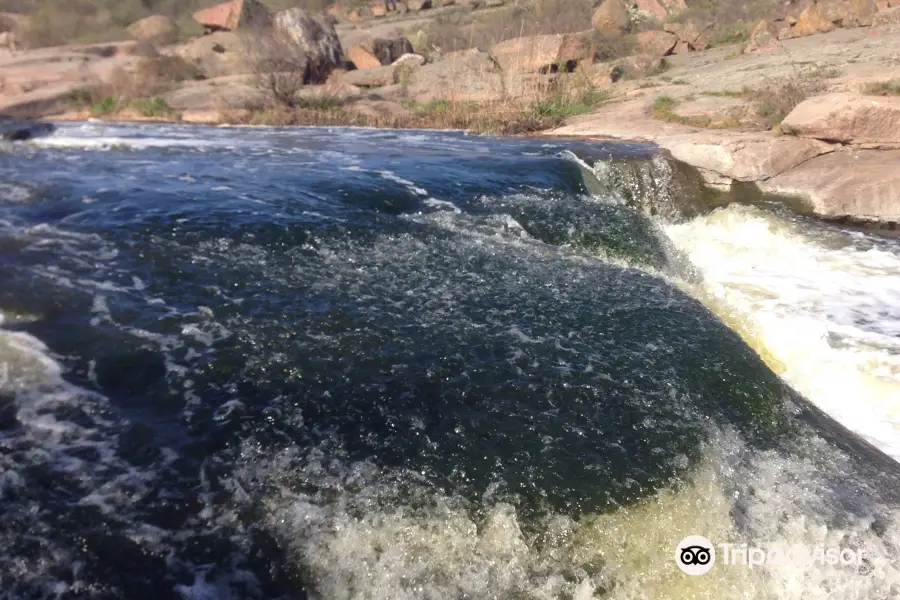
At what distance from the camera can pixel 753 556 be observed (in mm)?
2803

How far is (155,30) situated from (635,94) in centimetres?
2395

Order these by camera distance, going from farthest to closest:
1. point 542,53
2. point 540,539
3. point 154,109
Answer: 1. point 542,53
2. point 154,109
3. point 540,539

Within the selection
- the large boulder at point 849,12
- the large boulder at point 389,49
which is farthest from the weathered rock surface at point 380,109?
the large boulder at point 849,12

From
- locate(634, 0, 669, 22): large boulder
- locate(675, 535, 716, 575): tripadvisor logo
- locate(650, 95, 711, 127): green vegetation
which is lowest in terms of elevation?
locate(675, 535, 716, 575): tripadvisor logo

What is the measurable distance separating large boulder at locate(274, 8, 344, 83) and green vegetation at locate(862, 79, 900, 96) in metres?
16.8

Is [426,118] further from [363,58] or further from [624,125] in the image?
[363,58]

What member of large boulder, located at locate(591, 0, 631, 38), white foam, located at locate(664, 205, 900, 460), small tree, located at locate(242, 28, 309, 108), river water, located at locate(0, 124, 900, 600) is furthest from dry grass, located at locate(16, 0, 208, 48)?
white foam, located at locate(664, 205, 900, 460)

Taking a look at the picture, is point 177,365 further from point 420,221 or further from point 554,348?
point 420,221

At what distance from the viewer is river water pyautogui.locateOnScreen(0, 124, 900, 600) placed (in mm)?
2645

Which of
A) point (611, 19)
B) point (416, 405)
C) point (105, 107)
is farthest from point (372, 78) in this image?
point (416, 405)

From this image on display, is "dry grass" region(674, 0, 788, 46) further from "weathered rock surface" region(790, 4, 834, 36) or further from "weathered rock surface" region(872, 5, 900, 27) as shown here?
"weathered rock surface" region(872, 5, 900, 27)

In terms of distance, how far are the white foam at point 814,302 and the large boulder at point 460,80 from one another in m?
9.61

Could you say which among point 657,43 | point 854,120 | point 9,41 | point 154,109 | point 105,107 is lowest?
point 854,120

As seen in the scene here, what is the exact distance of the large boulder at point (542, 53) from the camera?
59.9ft
